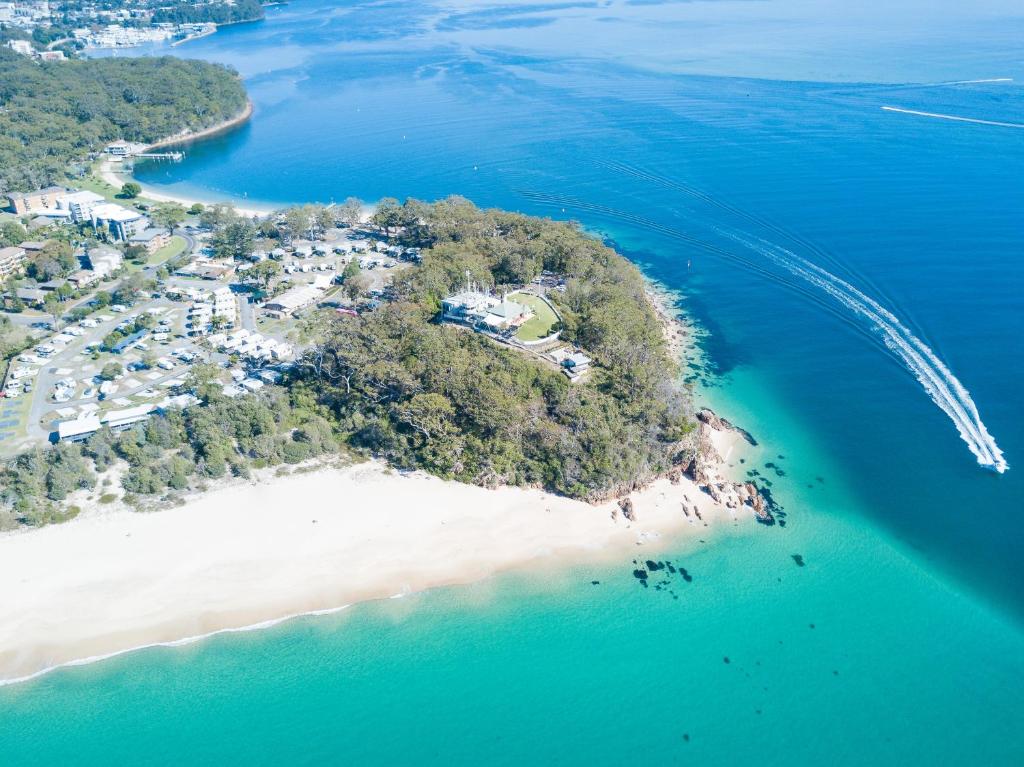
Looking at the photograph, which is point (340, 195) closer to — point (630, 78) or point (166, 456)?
point (166, 456)

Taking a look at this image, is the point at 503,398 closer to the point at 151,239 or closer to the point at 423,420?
the point at 423,420

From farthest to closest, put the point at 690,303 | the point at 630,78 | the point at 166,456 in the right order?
the point at 630,78
the point at 690,303
the point at 166,456

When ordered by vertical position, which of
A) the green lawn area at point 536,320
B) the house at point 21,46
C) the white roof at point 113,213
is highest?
the house at point 21,46

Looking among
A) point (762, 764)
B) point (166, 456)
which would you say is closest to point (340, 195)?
point (166, 456)

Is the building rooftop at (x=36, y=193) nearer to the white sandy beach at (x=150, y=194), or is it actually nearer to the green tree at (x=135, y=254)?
the white sandy beach at (x=150, y=194)

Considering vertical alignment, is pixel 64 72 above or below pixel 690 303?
above

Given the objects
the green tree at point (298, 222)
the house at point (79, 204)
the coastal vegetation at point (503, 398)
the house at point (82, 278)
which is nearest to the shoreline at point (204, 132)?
the house at point (79, 204)
